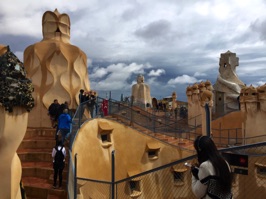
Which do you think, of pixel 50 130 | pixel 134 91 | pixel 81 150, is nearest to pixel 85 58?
pixel 50 130

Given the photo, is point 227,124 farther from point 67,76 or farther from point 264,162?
point 67,76

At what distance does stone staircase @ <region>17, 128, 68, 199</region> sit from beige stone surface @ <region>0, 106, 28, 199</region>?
104 inches

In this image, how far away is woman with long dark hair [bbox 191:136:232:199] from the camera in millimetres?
2553

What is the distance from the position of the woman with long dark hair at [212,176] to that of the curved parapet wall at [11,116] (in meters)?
2.96

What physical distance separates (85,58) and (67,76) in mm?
1792

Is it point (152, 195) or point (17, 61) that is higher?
point (17, 61)

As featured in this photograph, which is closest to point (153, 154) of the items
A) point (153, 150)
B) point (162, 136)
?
point (153, 150)

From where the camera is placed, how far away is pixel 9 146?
4090mm

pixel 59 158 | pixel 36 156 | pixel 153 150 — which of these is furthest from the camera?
pixel 153 150

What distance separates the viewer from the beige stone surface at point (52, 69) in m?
13.0

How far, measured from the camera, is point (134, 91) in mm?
29906

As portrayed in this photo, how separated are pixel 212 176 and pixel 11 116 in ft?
10.3

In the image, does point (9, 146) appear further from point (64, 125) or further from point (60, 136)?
point (64, 125)

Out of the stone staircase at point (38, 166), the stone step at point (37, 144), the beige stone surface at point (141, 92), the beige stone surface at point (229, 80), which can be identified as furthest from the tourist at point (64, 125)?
the beige stone surface at point (229, 80)
